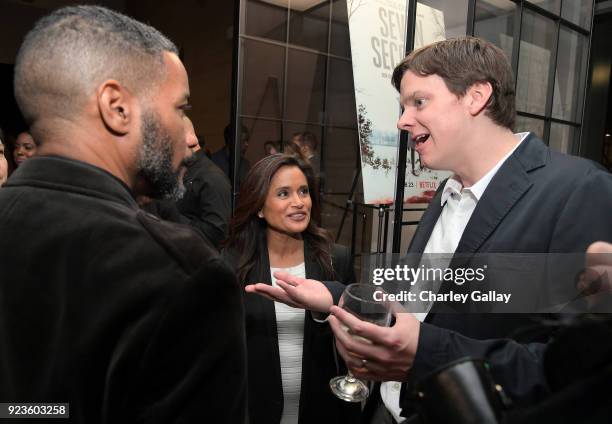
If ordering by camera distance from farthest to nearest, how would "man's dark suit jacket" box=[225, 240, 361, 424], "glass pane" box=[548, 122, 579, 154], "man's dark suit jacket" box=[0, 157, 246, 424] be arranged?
"glass pane" box=[548, 122, 579, 154] → "man's dark suit jacket" box=[225, 240, 361, 424] → "man's dark suit jacket" box=[0, 157, 246, 424]

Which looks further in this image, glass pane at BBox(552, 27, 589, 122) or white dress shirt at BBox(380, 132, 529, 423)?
glass pane at BBox(552, 27, 589, 122)

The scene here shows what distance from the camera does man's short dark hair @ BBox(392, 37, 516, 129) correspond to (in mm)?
1364

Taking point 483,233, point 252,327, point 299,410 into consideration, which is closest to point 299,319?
point 252,327

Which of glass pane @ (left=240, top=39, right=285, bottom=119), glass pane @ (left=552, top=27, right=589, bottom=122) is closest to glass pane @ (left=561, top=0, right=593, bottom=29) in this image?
glass pane @ (left=552, top=27, right=589, bottom=122)

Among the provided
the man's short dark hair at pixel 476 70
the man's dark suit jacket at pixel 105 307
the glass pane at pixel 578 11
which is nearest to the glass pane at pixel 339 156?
the glass pane at pixel 578 11

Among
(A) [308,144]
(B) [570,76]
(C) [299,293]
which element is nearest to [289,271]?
(C) [299,293]

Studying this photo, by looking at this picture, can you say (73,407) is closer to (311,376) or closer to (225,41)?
(311,376)

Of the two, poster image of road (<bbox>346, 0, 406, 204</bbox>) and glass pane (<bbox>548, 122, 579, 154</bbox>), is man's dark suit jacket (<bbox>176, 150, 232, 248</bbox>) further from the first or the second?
glass pane (<bbox>548, 122, 579, 154</bbox>)

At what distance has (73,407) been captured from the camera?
2.30 feet

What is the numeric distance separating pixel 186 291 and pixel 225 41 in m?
7.05

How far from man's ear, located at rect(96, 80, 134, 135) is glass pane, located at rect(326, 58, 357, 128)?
13.8 feet

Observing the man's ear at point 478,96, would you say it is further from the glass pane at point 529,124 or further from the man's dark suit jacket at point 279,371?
the glass pane at point 529,124

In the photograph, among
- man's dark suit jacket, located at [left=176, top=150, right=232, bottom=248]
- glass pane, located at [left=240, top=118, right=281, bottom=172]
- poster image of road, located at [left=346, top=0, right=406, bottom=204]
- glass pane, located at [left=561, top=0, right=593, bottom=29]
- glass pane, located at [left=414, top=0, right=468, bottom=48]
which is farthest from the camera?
glass pane, located at [left=561, top=0, right=593, bottom=29]

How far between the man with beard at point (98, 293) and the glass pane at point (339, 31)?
4.52m
